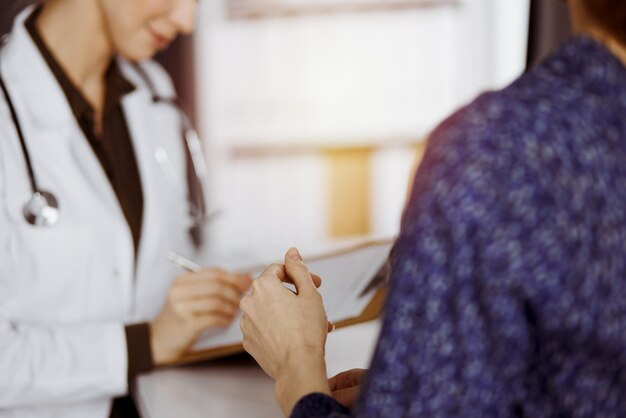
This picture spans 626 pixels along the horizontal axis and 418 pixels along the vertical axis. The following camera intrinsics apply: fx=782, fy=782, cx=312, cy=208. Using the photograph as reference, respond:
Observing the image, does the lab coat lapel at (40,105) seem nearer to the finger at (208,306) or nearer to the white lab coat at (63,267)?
the white lab coat at (63,267)

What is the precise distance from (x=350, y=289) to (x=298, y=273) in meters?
0.25

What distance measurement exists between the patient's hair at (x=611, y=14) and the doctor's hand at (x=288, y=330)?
0.27 metres

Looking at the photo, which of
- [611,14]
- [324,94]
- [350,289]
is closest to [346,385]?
[350,289]

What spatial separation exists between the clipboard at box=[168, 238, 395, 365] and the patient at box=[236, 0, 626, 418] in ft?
0.94

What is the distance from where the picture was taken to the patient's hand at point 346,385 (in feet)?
1.84

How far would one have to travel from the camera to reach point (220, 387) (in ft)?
2.70

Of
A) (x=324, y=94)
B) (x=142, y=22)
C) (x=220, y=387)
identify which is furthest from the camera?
(x=324, y=94)

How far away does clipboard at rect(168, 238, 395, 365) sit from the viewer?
771 mm

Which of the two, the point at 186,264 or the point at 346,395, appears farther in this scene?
the point at 186,264

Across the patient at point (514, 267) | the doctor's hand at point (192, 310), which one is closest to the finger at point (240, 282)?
the doctor's hand at point (192, 310)

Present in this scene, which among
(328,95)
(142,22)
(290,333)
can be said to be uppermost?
(142,22)

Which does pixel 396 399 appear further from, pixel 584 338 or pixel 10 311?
pixel 10 311

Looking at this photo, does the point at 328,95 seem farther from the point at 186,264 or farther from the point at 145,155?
the point at 186,264

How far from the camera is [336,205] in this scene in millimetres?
2170
